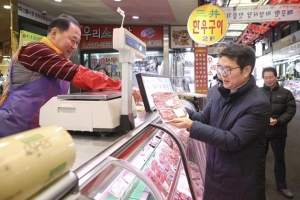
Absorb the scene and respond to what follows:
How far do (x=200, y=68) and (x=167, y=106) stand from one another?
19.9 feet

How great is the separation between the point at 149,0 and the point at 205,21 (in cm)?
131

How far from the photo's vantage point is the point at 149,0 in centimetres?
544

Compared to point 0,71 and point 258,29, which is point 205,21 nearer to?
point 0,71

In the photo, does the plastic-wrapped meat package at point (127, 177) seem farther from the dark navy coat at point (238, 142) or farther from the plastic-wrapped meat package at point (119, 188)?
the dark navy coat at point (238, 142)

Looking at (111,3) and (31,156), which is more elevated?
(111,3)

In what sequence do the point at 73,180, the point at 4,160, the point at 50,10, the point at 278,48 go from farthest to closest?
the point at 278,48 < the point at 50,10 < the point at 73,180 < the point at 4,160

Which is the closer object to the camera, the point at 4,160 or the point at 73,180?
the point at 4,160

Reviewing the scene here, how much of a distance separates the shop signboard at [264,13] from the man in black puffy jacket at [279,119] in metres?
2.13

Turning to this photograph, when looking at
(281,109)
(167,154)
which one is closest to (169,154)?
(167,154)

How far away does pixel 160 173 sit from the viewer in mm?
1666

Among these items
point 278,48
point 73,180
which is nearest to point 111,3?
point 73,180

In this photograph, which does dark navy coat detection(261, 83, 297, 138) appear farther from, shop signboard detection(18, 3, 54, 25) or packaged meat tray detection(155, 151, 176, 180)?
shop signboard detection(18, 3, 54, 25)

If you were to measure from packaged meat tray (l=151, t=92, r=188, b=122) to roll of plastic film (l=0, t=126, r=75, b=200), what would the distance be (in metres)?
0.95

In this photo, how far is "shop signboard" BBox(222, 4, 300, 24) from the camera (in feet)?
17.5
